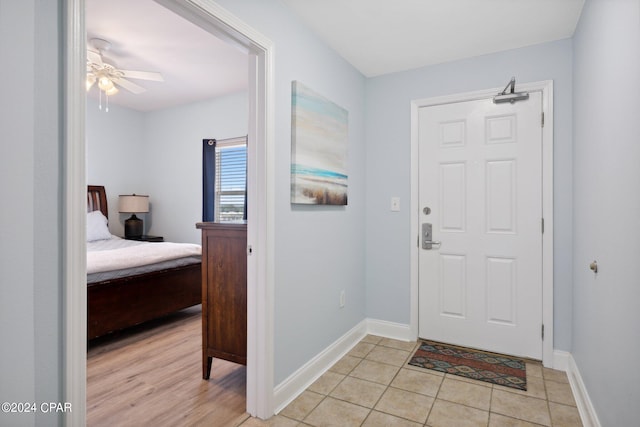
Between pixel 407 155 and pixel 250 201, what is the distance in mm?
1606

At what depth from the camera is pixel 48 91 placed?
101 cm

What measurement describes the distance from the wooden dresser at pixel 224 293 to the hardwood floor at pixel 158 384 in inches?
Result: 7.6

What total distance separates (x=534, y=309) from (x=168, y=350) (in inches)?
112

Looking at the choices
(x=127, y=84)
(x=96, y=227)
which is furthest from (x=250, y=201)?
(x=96, y=227)

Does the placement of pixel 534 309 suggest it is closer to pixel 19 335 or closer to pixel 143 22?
pixel 19 335

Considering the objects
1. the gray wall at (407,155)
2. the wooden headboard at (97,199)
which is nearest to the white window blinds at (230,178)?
the wooden headboard at (97,199)

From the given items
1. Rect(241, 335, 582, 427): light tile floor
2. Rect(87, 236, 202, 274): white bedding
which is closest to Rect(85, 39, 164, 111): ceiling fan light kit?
Rect(87, 236, 202, 274): white bedding

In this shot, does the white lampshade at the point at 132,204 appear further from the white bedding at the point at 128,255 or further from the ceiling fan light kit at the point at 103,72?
the ceiling fan light kit at the point at 103,72

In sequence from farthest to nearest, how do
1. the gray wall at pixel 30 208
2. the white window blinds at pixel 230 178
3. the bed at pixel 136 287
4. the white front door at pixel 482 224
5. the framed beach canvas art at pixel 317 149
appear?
1. the white window blinds at pixel 230 178
2. the bed at pixel 136 287
3. the white front door at pixel 482 224
4. the framed beach canvas art at pixel 317 149
5. the gray wall at pixel 30 208

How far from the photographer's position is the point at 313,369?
2361 millimetres

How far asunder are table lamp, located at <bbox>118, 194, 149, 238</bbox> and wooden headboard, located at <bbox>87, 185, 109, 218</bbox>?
0.20 metres

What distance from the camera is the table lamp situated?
194 inches

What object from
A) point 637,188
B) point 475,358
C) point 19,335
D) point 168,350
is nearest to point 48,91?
point 19,335

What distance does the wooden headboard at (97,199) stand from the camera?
4.79m
